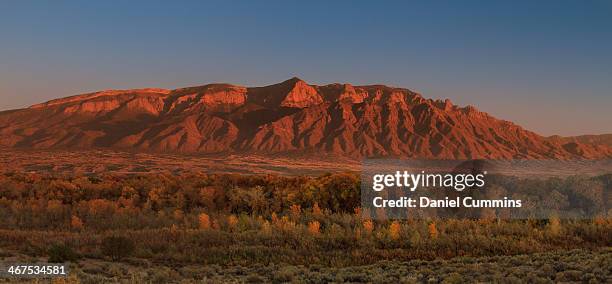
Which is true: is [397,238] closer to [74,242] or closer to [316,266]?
[316,266]

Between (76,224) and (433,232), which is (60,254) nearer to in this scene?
(76,224)

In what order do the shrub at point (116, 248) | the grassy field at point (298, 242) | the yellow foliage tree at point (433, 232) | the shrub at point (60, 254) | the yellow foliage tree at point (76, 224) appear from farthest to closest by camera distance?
the yellow foliage tree at point (76, 224) < the yellow foliage tree at point (433, 232) < the shrub at point (116, 248) < the shrub at point (60, 254) < the grassy field at point (298, 242)

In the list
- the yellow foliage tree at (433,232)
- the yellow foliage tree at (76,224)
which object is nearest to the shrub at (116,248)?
the yellow foliage tree at (76,224)

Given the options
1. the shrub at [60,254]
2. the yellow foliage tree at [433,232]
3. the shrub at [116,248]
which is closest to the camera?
the shrub at [60,254]

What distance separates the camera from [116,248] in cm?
2003

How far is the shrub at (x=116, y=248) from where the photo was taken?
65.3 feet

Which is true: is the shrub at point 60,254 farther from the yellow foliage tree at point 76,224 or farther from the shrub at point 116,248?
the yellow foliage tree at point 76,224

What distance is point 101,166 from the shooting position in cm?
11331

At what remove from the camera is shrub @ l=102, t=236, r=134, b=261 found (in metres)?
19.9

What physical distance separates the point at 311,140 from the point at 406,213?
150 meters

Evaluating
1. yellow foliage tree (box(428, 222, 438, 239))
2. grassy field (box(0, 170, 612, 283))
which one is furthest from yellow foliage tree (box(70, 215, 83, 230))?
yellow foliage tree (box(428, 222, 438, 239))

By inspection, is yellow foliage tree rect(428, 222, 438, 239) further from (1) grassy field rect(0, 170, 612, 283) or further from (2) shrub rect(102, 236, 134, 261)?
(2) shrub rect(102, 236, 134, 261)

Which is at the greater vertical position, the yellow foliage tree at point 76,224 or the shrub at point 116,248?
the shrub at point 116,248

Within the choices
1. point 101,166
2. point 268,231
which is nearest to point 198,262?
point 268,231
